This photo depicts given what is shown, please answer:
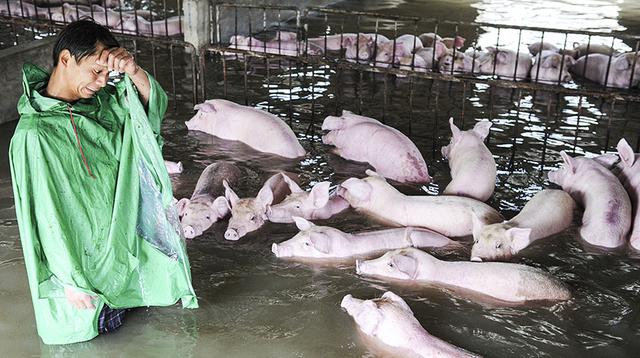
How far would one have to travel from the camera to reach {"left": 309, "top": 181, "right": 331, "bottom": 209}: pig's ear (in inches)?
201

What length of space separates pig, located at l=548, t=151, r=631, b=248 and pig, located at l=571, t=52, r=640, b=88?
3.42 meters

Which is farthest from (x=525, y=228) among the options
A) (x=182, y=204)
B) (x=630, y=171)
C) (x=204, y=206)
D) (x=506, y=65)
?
(x=506, y=65)

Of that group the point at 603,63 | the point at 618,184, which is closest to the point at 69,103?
the point at 618,184

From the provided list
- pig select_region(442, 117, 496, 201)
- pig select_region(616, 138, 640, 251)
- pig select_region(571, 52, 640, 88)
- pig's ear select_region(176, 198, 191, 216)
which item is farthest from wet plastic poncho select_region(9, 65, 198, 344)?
pig select_region(571, 52, 640, 88)

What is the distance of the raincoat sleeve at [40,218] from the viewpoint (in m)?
2.98

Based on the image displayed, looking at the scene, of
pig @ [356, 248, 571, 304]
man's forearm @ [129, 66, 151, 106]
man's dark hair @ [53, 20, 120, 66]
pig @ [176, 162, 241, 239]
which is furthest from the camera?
pig @ [176, 162, 241, 239]

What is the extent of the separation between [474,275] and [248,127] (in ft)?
10.5

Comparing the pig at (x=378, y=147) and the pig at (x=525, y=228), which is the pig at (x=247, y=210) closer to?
the pig at (x=378, y=147)

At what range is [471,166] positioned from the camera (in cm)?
563

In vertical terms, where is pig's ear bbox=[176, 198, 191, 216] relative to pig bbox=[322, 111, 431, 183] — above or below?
below

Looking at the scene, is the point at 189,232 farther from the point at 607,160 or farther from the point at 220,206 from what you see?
the point at 607,160

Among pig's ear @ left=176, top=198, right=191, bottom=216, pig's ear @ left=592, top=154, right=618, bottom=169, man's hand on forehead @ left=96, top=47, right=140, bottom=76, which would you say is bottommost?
pig's ear @ left=176, top=198, right=191, bottom=216

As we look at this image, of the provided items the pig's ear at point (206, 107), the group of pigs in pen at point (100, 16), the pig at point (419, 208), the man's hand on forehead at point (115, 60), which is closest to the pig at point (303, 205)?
the pig at point (419, 208)

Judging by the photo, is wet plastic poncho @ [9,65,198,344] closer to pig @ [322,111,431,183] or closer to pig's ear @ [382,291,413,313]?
pig's ear @ [382,291,413,313]
